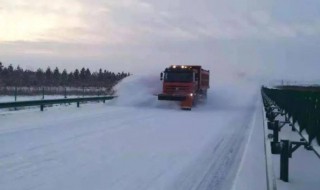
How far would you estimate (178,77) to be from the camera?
106 feet

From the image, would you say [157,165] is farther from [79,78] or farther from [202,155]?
[79,78]

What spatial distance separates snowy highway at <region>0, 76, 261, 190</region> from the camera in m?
8.05

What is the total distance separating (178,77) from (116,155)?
2184 centimetres

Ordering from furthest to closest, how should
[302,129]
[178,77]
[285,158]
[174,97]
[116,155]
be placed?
[178,77], [174,97], [302,129], [116,155], [285,158]

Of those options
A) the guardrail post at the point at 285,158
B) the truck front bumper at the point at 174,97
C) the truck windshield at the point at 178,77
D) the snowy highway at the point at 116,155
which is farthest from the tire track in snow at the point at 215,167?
the truck windshield at the point at 178,77

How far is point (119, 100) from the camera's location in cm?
3400

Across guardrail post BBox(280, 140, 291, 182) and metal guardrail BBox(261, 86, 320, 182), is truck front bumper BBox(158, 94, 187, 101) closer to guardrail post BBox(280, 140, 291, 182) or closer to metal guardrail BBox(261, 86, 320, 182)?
metal guardrail BBox(261, 86, 320, 182)

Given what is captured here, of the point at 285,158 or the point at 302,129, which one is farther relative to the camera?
the point at 302,129

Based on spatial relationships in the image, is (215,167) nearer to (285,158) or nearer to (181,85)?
(285,158)

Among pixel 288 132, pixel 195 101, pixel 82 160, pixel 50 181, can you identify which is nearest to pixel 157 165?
pixel 82 160

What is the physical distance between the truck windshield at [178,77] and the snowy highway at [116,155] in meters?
13.9

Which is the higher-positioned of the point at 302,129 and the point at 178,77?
the point at 178,77

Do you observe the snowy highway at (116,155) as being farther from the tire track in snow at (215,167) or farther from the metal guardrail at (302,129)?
the metal guardrail at (302,129)

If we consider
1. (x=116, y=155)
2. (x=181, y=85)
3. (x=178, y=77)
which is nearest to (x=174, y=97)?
(x=181, y=85)
